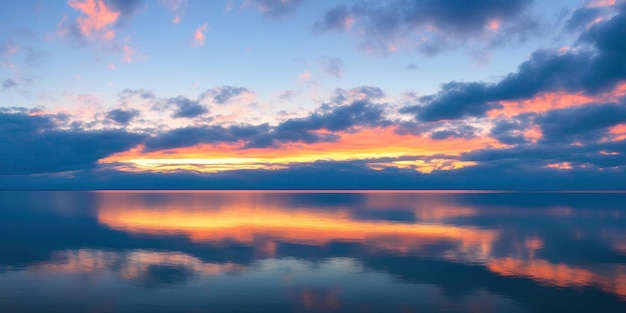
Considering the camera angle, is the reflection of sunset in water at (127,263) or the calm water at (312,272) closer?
the calm water at (312,272)

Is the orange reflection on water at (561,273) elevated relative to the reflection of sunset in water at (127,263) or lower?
lower

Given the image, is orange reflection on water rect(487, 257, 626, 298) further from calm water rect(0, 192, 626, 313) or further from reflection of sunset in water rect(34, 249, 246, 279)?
reflection of sunset in water rect(34, 249, 246, 279)

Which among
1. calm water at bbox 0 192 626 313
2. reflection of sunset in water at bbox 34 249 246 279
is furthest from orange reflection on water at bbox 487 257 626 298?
reflection of sunset in water at bbox 34 249 246 279

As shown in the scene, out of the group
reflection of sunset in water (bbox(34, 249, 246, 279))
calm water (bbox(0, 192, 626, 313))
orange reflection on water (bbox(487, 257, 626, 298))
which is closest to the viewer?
calm water (bbox(0, 192, 626, 313))

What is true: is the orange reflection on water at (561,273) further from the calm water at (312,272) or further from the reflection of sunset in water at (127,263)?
the reflection of sunset in water at (127,263)

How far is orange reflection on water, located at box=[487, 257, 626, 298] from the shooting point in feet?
116

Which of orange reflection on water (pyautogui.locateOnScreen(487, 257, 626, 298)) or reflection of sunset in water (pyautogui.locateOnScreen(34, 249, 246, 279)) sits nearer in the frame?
orange reflection on water (pyautogui.locateOnScreen(487, 257, 626, 298))

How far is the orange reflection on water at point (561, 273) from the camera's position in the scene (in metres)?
35.5

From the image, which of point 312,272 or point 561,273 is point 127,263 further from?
point 561,273

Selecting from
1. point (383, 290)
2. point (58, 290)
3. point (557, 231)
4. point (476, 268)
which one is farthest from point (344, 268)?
point (557, 231)

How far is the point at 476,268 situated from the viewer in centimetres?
4212

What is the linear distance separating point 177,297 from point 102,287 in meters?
7.56

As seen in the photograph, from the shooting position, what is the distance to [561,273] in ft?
130

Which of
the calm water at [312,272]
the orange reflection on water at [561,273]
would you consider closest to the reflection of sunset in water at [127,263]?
the calm water at [312,272]
